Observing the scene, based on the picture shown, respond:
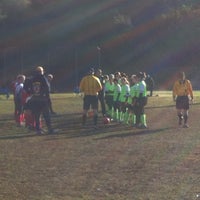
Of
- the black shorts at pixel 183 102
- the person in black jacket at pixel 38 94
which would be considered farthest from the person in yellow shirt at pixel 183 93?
Answer: the person in black jacket at pixel 38 94

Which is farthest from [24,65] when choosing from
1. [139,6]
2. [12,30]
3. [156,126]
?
[156,126]

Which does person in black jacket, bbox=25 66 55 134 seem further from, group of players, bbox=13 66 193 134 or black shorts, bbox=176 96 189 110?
black shorts, bbox=176 96 189 110

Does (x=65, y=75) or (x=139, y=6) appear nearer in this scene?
(x=65, y=75)

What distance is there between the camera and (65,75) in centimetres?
6159

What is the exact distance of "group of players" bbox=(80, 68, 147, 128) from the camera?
19.0 metres

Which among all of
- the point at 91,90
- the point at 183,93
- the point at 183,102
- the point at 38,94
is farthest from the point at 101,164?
the point at 183,102

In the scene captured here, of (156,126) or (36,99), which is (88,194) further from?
(156,126)

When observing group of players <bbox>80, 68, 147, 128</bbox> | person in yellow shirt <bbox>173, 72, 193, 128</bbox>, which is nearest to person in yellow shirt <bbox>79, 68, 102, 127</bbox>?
group of players <bbox>80, 68, 147, 128</bbox>

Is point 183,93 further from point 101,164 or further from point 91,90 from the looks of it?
point 101,164

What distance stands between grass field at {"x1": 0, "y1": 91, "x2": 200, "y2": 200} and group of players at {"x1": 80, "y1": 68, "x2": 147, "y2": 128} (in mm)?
679

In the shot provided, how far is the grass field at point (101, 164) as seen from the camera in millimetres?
8594

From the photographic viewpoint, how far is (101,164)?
11.2 metres

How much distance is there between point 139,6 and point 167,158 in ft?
187

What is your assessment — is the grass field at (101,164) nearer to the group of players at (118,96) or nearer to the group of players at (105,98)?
the group of players at (105,98)
